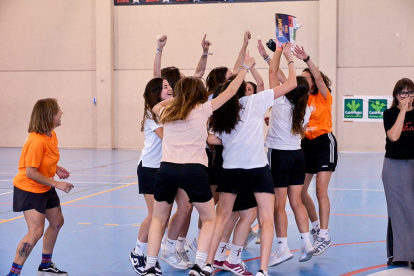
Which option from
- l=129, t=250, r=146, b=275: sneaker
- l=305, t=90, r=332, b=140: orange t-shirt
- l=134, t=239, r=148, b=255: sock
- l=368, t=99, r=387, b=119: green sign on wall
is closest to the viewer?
l=129, t=250, r=146, b=275: sneaker

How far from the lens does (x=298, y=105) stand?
15.7ft

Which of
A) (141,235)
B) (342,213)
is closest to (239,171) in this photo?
(141,235)

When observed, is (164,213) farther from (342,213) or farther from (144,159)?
(342,213)

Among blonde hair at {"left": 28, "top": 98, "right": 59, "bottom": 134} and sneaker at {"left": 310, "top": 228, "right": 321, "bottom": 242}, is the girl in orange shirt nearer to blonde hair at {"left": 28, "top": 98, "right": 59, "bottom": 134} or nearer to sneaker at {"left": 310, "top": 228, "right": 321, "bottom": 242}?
blonde hair at {"left": 28, "top": 98, "right": 59, "bottom": 134}

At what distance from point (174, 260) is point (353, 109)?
14.0 meters

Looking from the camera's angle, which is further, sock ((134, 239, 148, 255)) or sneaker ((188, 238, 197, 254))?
sneaker ((188, 238, 197, 254))

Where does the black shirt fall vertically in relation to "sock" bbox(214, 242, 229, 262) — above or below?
above

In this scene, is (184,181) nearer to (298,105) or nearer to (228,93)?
(228,93)

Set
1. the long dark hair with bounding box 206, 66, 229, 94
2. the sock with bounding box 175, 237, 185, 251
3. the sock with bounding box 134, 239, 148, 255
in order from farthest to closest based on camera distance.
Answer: the long dark hair with bounding box 206, 66, 229, 94
the sock with bounding box 175, 237, 185, 251
the sock with bounding box 134, 239, 148, 255

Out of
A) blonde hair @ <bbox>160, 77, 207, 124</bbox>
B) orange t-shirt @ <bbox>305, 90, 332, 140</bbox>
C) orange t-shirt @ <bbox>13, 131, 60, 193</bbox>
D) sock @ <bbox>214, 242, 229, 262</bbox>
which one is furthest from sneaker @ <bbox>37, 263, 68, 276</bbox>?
orange t-shirt @ <bbox>305, 90, 332, 140</bbox>

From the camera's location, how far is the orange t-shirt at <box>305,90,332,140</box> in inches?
211

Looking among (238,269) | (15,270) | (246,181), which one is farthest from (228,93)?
(15,270)

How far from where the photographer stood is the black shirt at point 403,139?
4.69 meters

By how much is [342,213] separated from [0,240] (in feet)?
14.4
